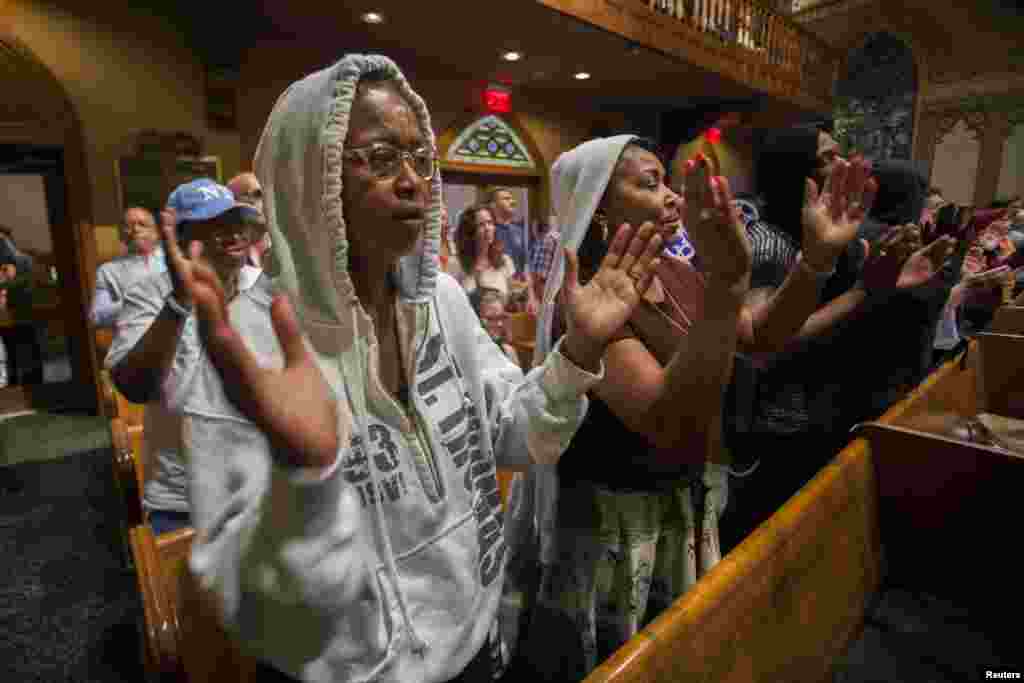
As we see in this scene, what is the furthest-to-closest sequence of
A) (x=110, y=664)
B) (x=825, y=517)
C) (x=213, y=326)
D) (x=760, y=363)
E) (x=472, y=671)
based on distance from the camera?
1. (x=110, y=664)
2. (x=760, y=363)
3. (x=825, y=517)
4. (x=472, y=671)
5. (x=213, y=326)

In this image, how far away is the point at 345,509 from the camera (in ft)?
1.75

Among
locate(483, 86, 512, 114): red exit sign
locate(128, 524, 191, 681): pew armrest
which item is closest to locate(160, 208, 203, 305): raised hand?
locate(128, 524, 191, 681): pew armrest

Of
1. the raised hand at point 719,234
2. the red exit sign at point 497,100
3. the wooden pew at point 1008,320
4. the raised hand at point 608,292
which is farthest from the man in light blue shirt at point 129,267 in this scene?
the wooden pew at point 1008,320

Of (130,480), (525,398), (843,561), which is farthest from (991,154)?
(130,480)

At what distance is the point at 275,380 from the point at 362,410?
1.10 ft

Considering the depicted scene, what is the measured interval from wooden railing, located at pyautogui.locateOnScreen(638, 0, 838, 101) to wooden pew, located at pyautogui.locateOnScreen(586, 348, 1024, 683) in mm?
5327

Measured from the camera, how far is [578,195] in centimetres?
128

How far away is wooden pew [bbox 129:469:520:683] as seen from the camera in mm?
927

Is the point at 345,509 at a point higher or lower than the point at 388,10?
lower

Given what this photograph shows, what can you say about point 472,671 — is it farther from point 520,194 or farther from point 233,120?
point 520,194

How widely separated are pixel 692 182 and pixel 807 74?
9.31 metres

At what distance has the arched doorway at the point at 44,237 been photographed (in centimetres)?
382

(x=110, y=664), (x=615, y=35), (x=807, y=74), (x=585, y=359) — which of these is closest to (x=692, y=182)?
(x=585, y=359)

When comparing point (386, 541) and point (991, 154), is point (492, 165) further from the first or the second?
point (991, 154)
